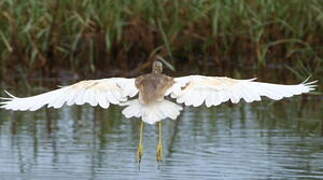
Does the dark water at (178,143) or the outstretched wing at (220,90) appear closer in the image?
the outstretched wing at (220,90)

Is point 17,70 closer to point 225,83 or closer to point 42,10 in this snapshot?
point 42,10

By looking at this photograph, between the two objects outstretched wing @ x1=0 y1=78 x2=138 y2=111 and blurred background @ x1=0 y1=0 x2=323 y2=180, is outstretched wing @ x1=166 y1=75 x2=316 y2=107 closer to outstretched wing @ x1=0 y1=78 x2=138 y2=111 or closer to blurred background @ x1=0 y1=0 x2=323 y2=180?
outstretched wing @ x1=0 y1=78 x2=138 y2=111

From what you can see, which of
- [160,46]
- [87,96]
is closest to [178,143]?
[87,96]

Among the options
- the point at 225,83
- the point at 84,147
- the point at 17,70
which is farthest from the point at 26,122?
the point at 225,83

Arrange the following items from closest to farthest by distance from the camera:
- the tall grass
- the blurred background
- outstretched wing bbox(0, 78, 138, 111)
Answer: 1. outstretched wing bbox(0, 78, 138, 111)
2. the blurred background
3. the tall grass

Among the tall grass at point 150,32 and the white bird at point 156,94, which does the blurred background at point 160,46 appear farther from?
the white bird at point 156,94

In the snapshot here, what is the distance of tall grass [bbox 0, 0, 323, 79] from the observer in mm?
10016

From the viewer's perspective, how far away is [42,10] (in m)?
9.96

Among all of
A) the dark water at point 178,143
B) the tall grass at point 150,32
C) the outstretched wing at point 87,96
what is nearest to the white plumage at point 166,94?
the outstretched wing at point 87,96

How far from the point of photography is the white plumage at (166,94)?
5566 millimetres

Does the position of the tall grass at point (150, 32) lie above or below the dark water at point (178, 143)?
above

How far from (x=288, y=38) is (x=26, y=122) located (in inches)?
124

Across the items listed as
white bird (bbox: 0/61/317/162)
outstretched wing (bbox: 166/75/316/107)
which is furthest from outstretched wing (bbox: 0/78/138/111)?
outstretched wing (bbox: 166/75/316/107)

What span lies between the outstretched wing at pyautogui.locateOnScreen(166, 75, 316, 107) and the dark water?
0.56 m
